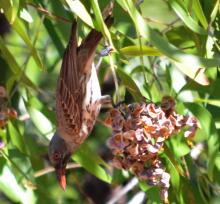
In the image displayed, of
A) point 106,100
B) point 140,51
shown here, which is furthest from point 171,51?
point 106,100

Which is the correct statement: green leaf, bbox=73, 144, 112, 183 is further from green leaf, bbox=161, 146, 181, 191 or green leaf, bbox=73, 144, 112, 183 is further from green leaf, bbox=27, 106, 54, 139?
green leaf, bbox=161, 146, 181, 191

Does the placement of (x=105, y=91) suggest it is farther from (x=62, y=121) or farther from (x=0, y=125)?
(x=0, y=125)

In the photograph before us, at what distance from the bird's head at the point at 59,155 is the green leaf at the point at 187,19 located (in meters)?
1.12

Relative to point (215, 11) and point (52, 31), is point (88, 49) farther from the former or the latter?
point (215, 11)

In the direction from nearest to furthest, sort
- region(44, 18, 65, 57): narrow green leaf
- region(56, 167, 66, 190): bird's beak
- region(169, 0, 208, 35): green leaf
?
region(169, 0, 208, 35): green leaf < region(44, 18, 65, 57): narrow green leaf < region(56, 167, 66, 190): bird's beak

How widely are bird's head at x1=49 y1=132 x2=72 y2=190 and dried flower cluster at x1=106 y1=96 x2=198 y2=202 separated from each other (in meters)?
0.88

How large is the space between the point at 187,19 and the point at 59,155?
121 cm

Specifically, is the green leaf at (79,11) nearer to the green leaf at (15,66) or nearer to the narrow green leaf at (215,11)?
the narrow green leaf at (215,11)

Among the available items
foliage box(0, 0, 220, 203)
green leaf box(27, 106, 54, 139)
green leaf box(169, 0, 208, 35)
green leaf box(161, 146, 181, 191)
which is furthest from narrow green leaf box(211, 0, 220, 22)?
green leaf box(27, 106, 54, 139)

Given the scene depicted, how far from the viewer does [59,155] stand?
323 centimetres

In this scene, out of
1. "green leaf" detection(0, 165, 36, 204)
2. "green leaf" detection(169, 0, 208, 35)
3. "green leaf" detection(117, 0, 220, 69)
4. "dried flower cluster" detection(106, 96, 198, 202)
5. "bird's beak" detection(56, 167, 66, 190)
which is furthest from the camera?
"bird's beak" detection(56, 167, 66, 190)

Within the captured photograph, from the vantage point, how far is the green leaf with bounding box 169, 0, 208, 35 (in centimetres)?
213

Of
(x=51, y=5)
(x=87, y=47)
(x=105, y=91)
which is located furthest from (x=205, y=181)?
(x=105, y=91)

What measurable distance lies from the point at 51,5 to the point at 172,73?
47 cm
